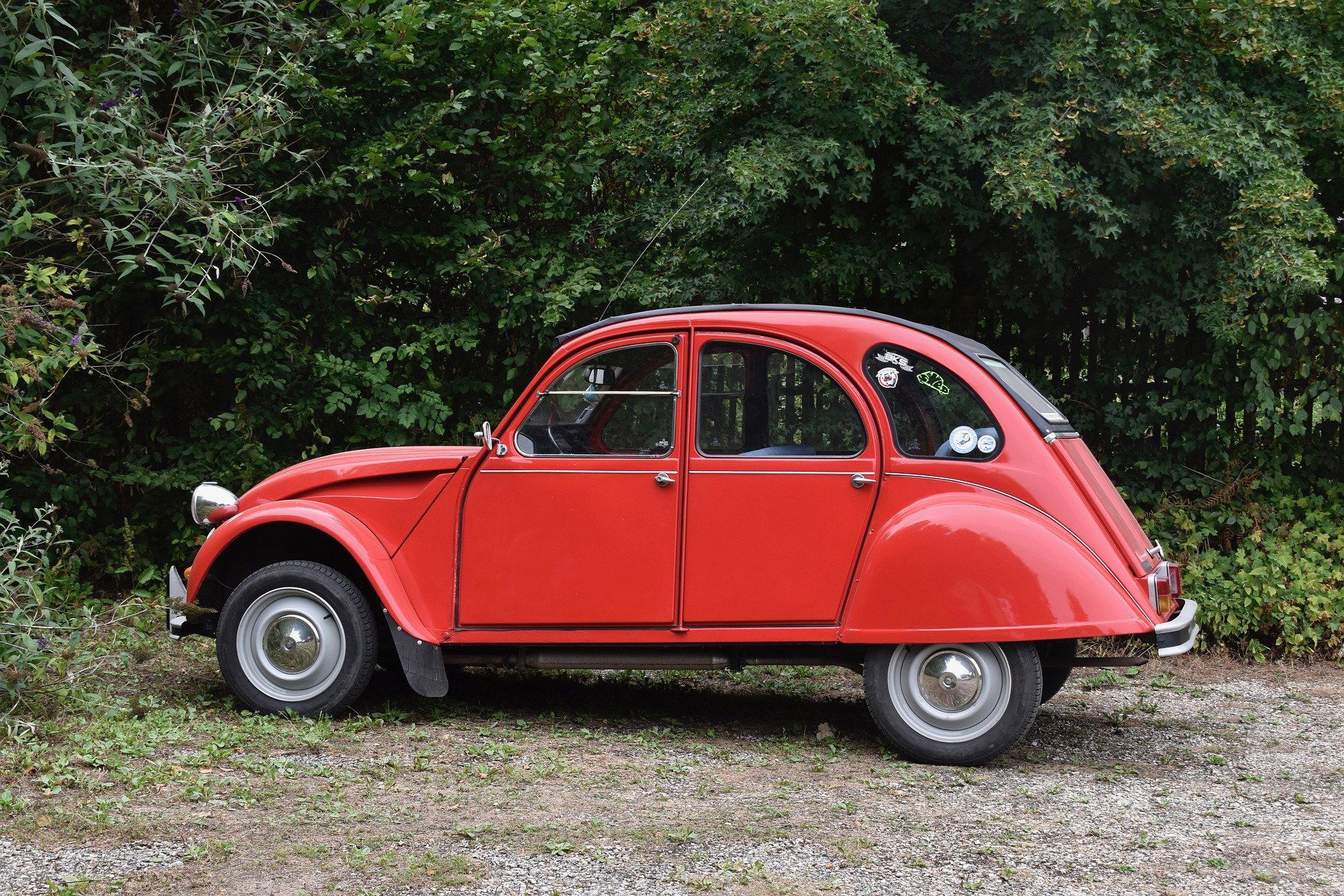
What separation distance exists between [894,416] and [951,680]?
1.18 m

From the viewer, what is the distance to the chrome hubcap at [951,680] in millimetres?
5387

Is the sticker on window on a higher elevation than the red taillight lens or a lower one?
higher

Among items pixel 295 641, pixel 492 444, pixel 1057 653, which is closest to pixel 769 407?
pixel 492 444

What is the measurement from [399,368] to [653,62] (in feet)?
9.16

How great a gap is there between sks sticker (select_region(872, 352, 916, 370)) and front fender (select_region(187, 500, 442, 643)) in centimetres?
242

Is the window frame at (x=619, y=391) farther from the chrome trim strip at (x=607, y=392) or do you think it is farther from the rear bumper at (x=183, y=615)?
the rear bumper at (x=183, y=615)

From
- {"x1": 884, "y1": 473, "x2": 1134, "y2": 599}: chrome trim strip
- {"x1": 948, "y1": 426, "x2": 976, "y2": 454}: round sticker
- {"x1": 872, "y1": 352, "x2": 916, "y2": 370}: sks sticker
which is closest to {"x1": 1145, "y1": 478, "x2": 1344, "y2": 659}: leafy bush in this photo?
{"x1": 884, "y1": 473, "x2": 1134, "y2": 599}: chrome trim strip

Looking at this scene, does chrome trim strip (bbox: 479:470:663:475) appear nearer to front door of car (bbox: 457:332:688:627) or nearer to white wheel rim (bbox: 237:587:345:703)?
front door of car (bbox: 457:332:688:627)

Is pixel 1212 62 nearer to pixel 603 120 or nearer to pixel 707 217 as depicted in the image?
pixel 707 217

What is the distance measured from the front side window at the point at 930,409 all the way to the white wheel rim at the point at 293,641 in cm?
280

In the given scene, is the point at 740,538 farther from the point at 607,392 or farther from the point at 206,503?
the point at 206,503

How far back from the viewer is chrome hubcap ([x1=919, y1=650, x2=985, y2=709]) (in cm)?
539

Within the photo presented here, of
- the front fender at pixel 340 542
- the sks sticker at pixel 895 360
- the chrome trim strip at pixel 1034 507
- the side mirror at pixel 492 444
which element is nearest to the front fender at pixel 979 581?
the chrome trim strip at pixel 1034 507

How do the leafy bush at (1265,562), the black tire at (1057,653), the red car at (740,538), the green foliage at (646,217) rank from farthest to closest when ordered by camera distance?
the leafy bush at (1265,562)
the green foliage at (646,217)
the black tire at (1057,653)
the red car at (740,538)
